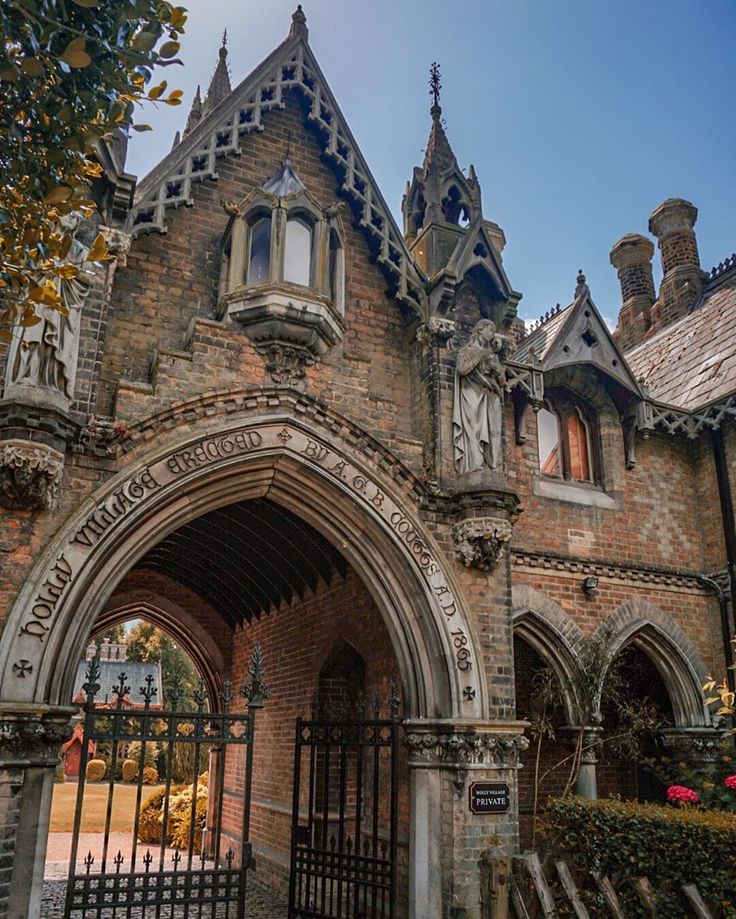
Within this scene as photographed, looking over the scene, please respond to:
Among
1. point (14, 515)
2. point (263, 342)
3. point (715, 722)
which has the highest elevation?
point (263, 342)

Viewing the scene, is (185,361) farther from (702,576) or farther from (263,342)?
(702,576)

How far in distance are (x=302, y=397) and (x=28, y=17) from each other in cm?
624

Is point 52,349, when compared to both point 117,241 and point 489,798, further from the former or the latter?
point 489,798

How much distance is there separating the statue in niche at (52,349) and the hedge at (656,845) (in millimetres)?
7575

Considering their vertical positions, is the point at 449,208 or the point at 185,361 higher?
the point at 449,208

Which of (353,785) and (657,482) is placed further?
(657,482)

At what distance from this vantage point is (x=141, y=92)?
5.27 m

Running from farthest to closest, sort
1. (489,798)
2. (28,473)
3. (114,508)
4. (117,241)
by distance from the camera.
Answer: (117,241), (489,798), (114,508), (28,473)

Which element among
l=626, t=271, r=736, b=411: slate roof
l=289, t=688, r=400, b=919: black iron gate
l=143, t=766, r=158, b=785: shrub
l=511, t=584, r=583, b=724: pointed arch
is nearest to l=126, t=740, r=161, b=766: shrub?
l=143, t=766, r=158, b=785: shrub

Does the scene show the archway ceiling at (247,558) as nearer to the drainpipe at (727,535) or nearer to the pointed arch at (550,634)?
the pointed arch at (550,634)

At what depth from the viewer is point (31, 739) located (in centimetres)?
777

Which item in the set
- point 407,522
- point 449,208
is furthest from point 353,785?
point 449,208

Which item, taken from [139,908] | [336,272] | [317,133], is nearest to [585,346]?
[336,272]

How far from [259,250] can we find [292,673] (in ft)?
23.9
